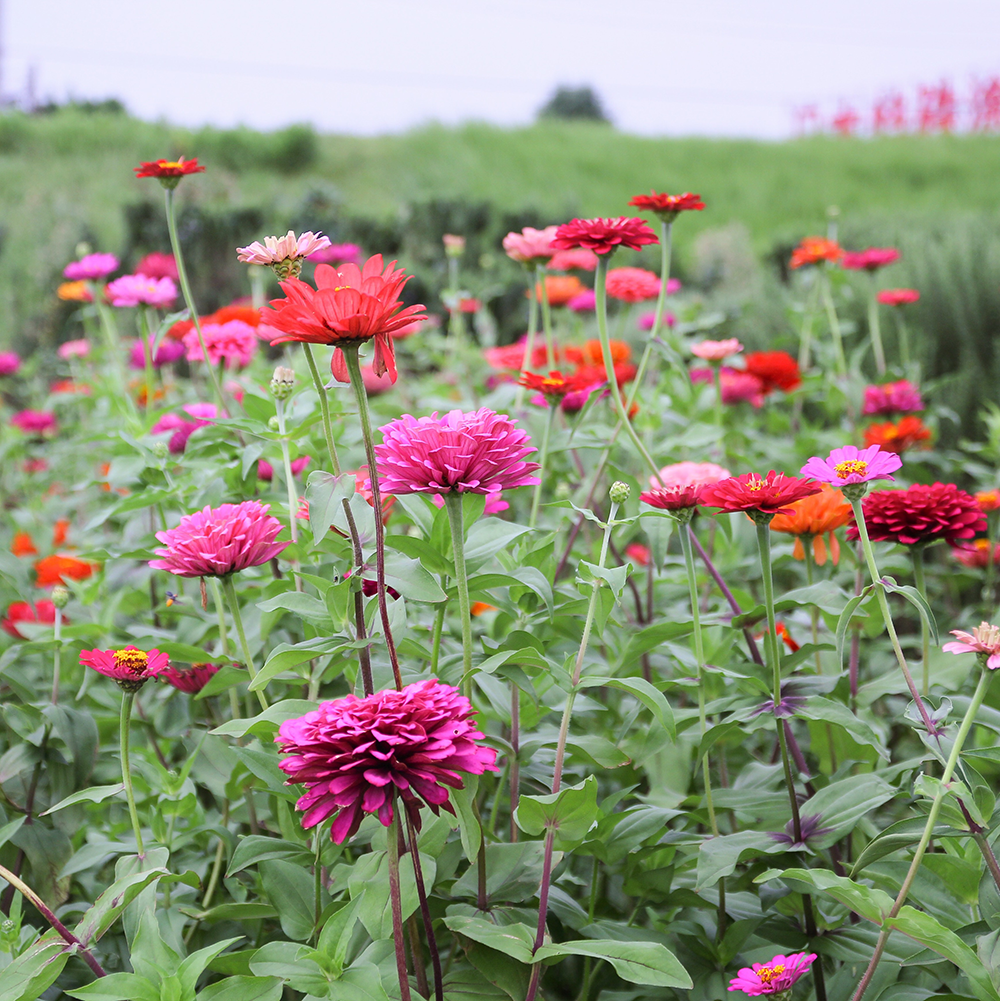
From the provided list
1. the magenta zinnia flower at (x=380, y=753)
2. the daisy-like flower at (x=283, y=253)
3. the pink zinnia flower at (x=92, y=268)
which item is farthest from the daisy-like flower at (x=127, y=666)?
the pink zinnia flower at (x=92, y=268)

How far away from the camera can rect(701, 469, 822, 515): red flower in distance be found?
2.54ft

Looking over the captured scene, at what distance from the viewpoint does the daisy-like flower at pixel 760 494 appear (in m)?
0.77

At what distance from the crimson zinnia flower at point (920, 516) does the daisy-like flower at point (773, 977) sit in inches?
16.6

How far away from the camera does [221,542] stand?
30.0 inches

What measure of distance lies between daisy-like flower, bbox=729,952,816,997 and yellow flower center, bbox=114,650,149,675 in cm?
59

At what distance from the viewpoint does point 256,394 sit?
117 cm

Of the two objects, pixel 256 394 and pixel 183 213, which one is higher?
pixel 183 213

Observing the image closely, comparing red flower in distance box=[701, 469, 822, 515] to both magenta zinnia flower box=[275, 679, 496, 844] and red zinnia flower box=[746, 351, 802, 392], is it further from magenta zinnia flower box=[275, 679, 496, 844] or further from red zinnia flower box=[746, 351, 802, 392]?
red zinnia flower box=[746, 351, 802, 392]

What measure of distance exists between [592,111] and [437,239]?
19.4m

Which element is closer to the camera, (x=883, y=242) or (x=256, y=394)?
(x=256, y=394)

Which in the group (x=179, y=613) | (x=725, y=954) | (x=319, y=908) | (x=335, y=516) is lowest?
(x=725, y=954)

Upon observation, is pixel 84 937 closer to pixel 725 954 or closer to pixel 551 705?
pixel 551 705

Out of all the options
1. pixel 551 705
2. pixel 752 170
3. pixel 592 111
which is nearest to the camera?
pixel 551 705

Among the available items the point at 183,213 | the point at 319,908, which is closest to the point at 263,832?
the point at 319,908
